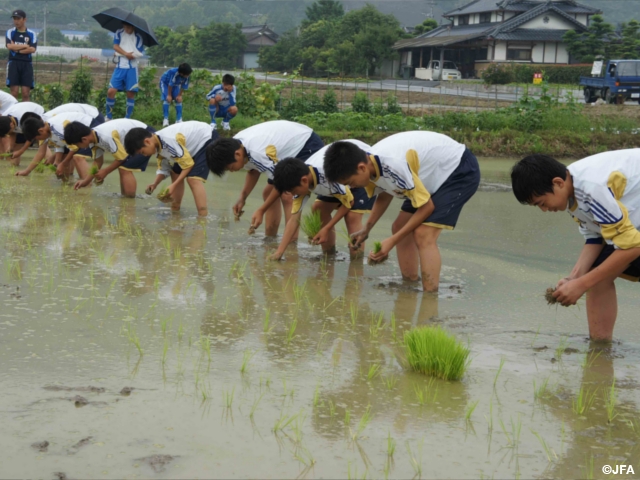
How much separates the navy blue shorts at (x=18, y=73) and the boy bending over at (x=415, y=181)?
8.45 meters

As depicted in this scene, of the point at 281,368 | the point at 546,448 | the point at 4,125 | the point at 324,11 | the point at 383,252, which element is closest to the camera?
the point at 546,448

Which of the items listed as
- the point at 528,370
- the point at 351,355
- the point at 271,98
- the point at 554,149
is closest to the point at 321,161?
the point at 351,355

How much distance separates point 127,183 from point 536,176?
560 centimetres

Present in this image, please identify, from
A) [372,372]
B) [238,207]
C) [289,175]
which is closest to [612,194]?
[372,372]

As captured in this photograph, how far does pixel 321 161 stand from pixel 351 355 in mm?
1941

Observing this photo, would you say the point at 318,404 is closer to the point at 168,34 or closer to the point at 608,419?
the point at 608,419

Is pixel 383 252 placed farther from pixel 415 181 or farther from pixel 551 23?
pixel 551 23

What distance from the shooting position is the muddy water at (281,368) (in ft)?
9.43

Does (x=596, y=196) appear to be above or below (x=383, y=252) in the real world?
above

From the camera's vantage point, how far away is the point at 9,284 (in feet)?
16.4

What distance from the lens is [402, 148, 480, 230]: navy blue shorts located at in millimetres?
5184

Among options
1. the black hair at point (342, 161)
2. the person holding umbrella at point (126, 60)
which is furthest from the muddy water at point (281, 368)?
the person holding umbrella at point (126, 60)

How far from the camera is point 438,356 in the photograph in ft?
11.9

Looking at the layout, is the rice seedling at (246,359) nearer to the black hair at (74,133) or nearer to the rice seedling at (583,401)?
the rice seedling at (583,401)
